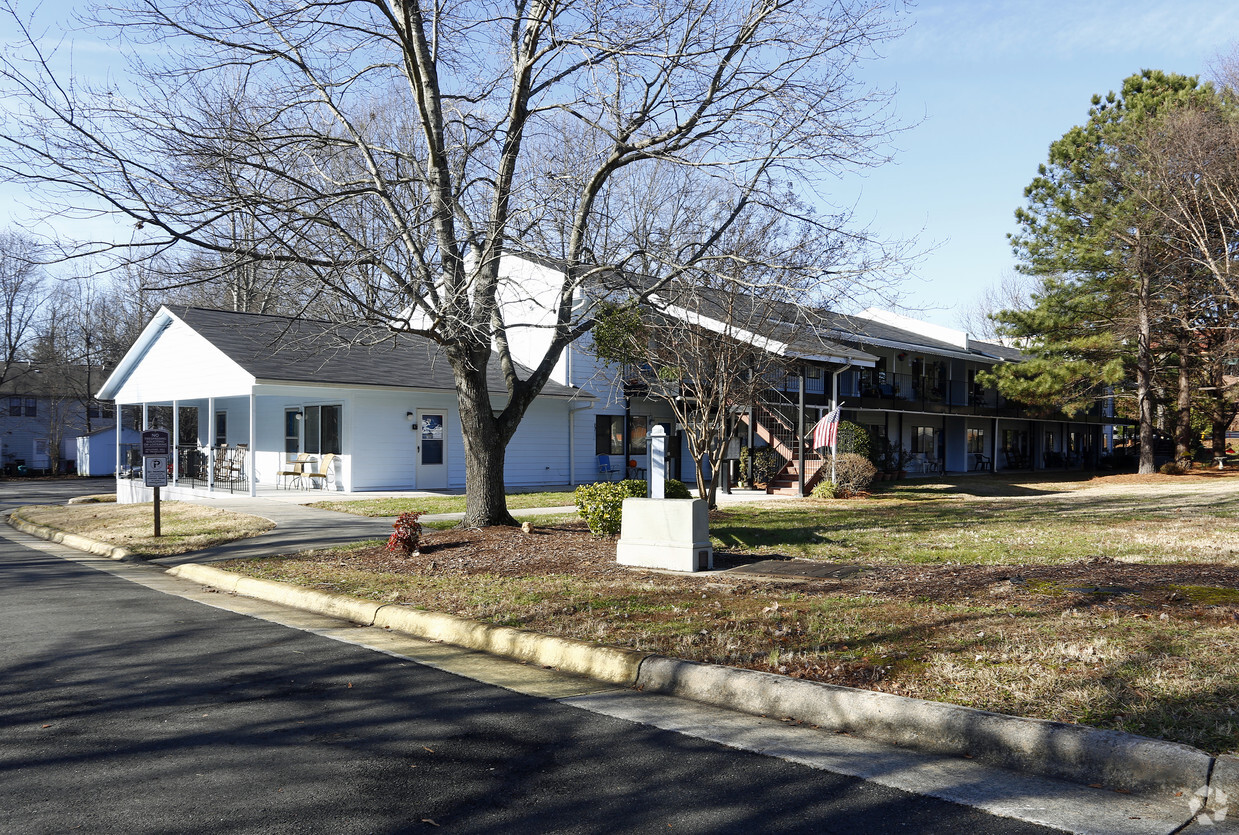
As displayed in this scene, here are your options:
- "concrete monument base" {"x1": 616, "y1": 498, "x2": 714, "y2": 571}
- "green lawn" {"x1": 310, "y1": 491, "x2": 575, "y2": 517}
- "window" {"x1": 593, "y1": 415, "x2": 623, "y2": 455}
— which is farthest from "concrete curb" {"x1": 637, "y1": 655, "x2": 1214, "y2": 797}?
"window" {"x1": 593, "y1": 415, "x2": 623, "y2": 455}

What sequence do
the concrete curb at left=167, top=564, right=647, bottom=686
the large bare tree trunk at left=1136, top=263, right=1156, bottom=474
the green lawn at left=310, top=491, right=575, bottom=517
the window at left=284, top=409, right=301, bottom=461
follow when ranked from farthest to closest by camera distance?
1. the large bare tree trunk at left=1136, top=263, right=1156, bottom=474
2. the window at left=284, top=409, right=301, bottom=461
3. the green lawn at left=310, top=491, right=575, bottom=517
4. the concrete curb at left=167, top=564, right=647, bottom=686

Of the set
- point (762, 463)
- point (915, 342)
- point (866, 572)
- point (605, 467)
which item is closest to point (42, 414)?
point (605, 467)

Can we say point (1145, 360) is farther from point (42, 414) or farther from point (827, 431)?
point (42, 414)

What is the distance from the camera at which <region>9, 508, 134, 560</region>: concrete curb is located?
13.7 m

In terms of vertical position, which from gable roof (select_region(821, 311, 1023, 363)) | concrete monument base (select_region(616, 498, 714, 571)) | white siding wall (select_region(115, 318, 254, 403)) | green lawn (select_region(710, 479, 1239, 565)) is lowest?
green lawn (select_region(710, 479, 1239, 565))

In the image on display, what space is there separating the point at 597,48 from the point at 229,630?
7.75 meters

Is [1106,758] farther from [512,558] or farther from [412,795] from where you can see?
[512,558]

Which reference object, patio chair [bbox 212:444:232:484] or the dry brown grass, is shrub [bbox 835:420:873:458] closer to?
the dry brown grass

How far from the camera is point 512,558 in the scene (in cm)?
1118

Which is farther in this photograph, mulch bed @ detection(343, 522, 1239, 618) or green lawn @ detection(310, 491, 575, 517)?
green lawn @ detection(310, 491, 575, 517)

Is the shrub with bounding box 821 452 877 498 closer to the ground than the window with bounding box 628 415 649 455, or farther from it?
closer to the ground

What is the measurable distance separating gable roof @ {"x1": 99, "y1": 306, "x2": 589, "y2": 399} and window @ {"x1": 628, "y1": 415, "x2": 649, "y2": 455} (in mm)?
3154

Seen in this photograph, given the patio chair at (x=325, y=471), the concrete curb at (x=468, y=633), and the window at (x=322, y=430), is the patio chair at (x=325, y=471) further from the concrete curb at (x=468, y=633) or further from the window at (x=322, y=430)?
the concrete curb at (x=468, y=633)

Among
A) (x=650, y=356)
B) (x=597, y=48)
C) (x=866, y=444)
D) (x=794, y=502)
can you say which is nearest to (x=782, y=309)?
(x=650, y=356)
